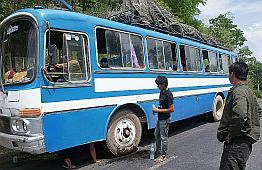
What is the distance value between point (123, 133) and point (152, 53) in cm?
218

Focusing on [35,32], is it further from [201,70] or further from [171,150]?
[201,70]

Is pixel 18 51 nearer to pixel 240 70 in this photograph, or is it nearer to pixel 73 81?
pixel 73 81

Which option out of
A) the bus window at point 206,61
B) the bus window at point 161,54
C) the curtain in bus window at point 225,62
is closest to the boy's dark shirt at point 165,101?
the bus window at point 161,54

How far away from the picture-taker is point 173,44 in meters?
→ 9.10

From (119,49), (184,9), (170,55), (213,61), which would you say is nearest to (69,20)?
(119,49)

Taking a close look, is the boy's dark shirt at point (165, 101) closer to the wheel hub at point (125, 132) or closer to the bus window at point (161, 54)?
the wheel hub at point (125, 132)

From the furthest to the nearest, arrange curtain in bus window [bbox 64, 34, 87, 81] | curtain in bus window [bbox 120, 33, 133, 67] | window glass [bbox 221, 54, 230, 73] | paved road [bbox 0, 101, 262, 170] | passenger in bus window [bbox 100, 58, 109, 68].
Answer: window glass [bbox 221, 54, 230, 73]
curtain in bus window [bbox 120, 33, 133, 67]
passenger in bus window [bbox 100, 58, 109, 68]
paved road [bbox 0, 101, 262, 170]
curtain in bus window [bbox 64, 34, 87, 81]

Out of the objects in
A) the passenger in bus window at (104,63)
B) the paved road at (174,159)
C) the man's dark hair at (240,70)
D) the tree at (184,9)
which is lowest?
the paved road at (174,159)

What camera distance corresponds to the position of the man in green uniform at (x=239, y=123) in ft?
12.1

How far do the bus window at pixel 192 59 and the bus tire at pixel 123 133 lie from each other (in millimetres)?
3068

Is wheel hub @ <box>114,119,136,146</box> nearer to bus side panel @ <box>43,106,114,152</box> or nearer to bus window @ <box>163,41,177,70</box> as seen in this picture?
bus side panel @ <box>43,106,114,152</box>

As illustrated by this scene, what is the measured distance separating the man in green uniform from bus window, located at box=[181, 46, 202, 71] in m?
5.61

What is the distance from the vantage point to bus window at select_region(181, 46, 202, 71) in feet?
32.0

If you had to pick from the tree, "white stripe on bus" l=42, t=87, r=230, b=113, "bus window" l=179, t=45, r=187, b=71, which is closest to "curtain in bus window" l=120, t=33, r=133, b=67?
"white stripe on bus" l=42, t=87, r=230, b=113
